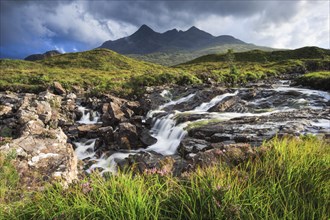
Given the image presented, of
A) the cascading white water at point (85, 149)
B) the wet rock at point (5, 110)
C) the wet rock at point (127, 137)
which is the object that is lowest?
the cascading white water at point (85, 149)

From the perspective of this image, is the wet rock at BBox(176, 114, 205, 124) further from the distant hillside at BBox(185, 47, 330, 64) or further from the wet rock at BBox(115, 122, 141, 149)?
the distant hillside at BBox(185, 47, 330, 64)

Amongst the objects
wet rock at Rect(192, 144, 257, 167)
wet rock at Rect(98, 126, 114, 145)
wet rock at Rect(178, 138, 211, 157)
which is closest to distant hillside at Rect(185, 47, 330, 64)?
wet rock at Rect(98, 126, 114, 145)

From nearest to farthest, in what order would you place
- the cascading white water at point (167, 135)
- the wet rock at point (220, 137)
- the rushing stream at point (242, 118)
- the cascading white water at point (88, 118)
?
the wet rock at point (220, 137) → the rushing stream at point (242, 118) → the cascading white water at point (167, 135) → the cascading white water at point (88, 118)

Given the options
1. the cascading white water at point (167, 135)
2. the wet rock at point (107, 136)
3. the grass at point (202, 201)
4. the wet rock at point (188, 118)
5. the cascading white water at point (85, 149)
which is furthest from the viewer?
the wet rock at point (188, 118)

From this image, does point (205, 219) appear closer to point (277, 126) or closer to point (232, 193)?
point (232, 193)

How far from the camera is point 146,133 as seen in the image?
→ 20.5 m

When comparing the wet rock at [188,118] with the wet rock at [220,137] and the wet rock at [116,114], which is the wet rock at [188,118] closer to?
the wet rock at [220,137]

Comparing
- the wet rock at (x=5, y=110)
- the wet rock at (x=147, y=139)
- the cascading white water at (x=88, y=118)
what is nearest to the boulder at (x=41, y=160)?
the wet rock at (x=147, y=139)

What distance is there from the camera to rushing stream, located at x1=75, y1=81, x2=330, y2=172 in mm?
16017

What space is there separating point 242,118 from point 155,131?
23.5 feet

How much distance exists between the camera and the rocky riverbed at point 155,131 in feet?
32.1

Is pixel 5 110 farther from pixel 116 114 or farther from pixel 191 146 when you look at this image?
pixel 191 146

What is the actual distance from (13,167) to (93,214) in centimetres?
638

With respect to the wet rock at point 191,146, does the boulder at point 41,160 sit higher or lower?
higher
